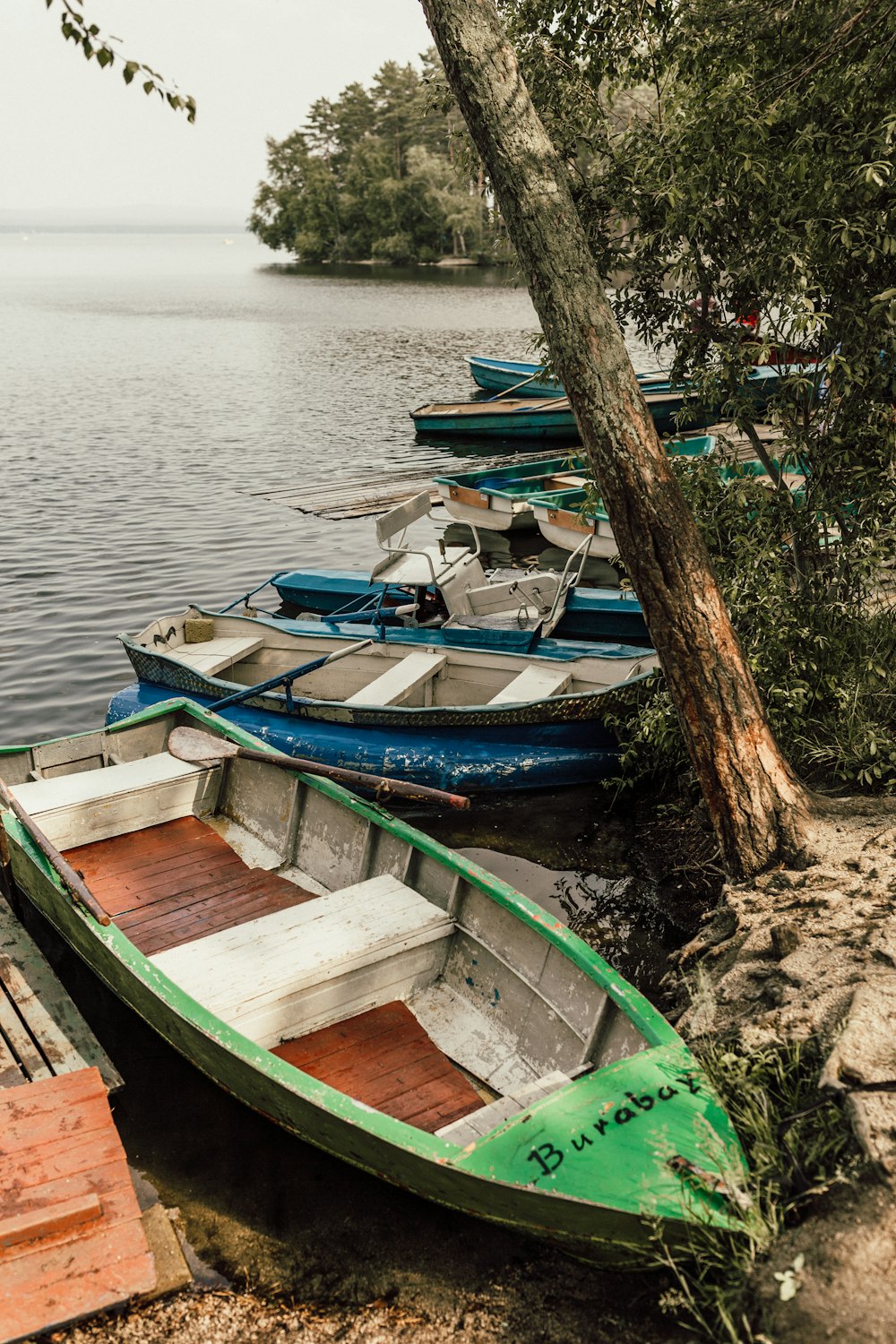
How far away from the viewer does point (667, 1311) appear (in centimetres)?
411

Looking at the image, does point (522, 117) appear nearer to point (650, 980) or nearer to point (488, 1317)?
point (650, 980)

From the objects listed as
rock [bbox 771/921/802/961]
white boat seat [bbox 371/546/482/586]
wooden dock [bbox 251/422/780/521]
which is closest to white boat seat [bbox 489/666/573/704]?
white boat seat [bbox 371/546/482/586]

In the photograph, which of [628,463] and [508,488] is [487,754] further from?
[508,488]

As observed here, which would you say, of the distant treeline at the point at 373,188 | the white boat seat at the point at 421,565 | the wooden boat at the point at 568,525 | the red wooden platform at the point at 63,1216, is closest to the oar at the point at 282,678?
the white boat seat at the point at 421,565

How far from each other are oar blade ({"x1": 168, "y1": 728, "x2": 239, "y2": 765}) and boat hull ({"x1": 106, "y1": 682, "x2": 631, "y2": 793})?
4.31 feet

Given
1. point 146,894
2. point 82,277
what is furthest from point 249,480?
point 82,277

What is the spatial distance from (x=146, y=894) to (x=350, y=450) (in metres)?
19.8

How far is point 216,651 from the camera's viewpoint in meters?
10.7

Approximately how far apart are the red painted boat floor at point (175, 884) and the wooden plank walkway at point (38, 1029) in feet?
1.82

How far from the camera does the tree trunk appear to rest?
5.77 m

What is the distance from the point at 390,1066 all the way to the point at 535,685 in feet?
14.8

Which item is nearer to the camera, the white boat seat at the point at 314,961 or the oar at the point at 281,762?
the white boat seat at the point at 314,961

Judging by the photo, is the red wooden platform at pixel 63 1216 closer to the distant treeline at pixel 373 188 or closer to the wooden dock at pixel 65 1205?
the wooden dock at pixel 65 1205

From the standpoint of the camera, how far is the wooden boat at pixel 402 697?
8719 millimetres
